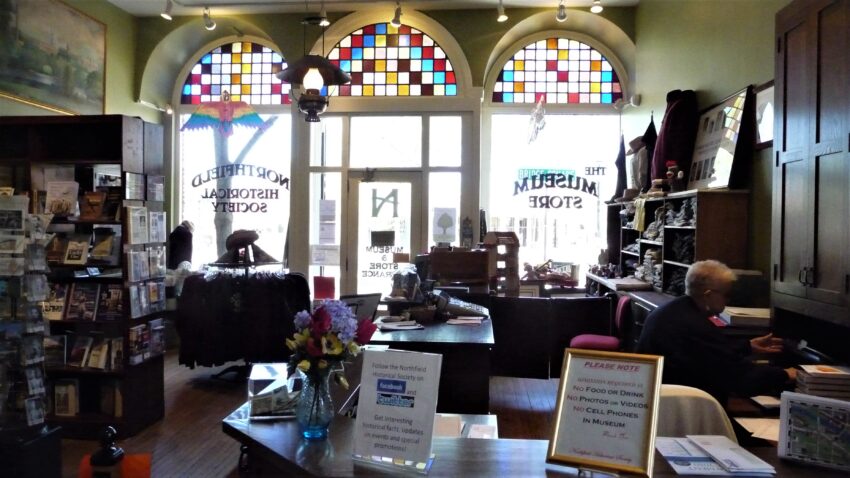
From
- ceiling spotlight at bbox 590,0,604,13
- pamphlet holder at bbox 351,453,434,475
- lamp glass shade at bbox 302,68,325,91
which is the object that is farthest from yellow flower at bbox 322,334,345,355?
ceiling spotlight at bbox 590,0,604,13

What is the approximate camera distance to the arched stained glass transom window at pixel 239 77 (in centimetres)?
852

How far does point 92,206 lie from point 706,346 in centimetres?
419

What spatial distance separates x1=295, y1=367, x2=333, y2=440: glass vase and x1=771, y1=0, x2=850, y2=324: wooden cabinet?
7.50ft

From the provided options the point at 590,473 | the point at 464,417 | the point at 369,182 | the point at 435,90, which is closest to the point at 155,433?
the point at 464,417

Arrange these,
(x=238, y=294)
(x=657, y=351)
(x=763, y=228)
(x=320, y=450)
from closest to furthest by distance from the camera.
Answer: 1. (x=320, y=450)
2. (x=657, y=351)
3. (x=763, y=228)
4. (x=238, y=294)

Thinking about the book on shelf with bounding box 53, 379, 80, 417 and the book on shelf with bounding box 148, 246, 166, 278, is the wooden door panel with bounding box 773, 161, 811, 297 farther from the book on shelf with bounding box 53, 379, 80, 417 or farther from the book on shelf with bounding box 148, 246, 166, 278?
the book on shelf with bounding box 53, 379, 80, 417

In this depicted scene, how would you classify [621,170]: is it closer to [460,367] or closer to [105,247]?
[460,367]

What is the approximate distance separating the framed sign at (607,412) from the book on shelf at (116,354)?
3.77m

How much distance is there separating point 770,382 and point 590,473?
72.1 inches

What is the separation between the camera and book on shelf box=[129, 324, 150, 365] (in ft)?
14.1

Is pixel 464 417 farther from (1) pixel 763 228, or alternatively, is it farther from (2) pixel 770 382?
(1) pixel 763 228

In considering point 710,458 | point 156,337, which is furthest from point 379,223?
point 710,458

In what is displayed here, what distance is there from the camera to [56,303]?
14.2ft

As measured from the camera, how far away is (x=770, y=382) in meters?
2.90
